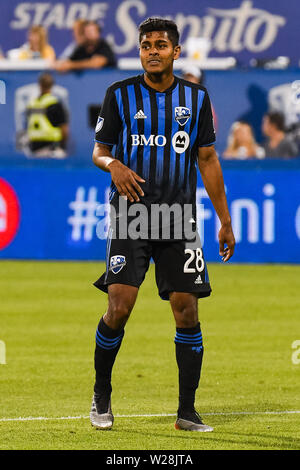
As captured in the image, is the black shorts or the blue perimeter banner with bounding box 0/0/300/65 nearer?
the black shorts

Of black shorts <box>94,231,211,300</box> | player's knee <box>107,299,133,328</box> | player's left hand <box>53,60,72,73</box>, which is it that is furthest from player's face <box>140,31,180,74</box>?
player's left hand <box>53,60,72,73</box>

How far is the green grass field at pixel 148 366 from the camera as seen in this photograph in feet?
19.6

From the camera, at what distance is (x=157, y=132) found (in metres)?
6.12

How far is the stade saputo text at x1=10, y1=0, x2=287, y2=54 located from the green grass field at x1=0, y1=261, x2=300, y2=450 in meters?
7.90

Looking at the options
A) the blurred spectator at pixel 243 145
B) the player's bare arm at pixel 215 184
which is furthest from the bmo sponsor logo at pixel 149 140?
the blurred spectator at pixel 243 145

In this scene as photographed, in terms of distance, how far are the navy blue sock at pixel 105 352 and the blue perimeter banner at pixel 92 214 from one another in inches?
332

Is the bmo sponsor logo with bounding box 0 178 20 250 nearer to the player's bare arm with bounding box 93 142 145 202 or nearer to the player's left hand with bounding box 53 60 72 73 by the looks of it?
the player's left hand with bounding box 53 60 72 73

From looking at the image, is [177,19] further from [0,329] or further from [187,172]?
[187,172]

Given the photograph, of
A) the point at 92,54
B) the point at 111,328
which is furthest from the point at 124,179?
the point at 92,54

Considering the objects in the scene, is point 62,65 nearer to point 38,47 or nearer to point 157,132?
point 38,47

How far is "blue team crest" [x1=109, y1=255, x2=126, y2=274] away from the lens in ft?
20.0

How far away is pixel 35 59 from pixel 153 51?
1355cm

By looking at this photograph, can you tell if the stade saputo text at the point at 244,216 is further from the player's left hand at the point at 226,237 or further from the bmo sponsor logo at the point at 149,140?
the bmo sponsor logo at the point at 149,140

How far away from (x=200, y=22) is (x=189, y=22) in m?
0.21
